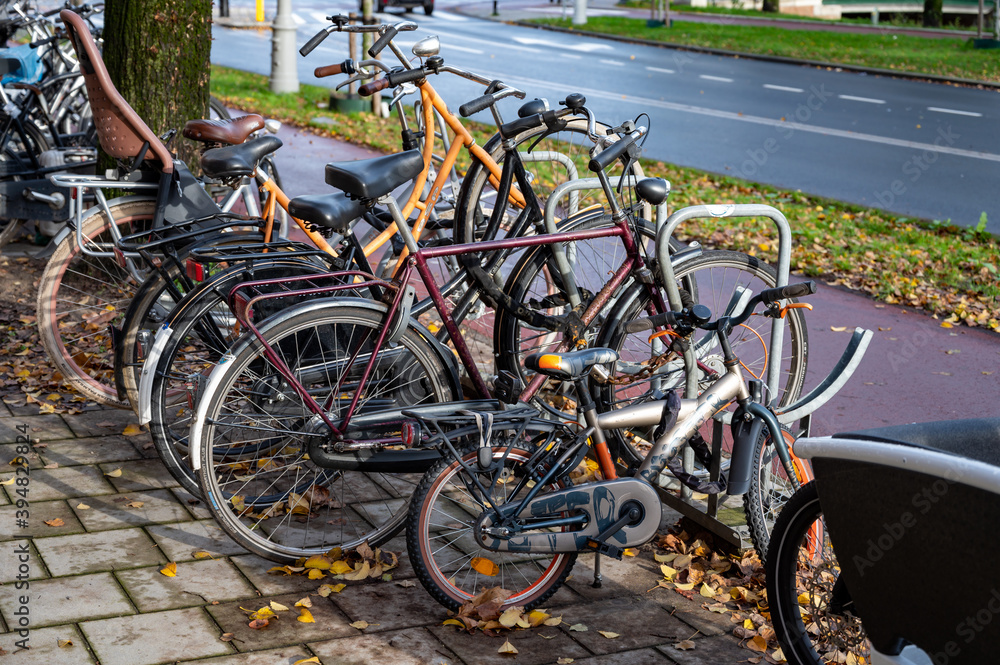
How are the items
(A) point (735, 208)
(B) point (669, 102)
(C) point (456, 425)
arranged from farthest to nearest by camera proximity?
(B) point (669, 102) < (A) point (735, 208) < (C) point (456, 425)

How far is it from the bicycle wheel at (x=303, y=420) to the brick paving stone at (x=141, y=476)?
33 cm

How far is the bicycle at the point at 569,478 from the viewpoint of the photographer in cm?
340

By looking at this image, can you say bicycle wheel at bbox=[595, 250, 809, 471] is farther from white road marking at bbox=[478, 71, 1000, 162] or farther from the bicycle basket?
white road marking at bbox=[478, 71, 1000, 162]

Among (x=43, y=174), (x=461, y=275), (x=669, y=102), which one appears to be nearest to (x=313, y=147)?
(x=43, y=174)

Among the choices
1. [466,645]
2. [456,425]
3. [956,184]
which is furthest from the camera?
[956,184]

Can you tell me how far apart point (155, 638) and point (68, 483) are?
4.22 ft

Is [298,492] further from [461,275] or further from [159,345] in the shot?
[461,275]

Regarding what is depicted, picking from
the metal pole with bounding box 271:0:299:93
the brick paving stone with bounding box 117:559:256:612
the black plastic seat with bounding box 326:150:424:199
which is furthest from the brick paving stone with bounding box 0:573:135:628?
the metal pole with bounding box 271:0:299:93

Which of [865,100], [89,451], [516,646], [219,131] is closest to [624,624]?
[516,646]

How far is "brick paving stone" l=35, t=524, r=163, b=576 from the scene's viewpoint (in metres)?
3.59

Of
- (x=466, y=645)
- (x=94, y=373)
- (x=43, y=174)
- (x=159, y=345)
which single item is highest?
(x=43, y=174)

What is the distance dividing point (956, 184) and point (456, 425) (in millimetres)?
9238

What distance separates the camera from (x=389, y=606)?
349 cm

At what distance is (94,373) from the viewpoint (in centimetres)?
511
